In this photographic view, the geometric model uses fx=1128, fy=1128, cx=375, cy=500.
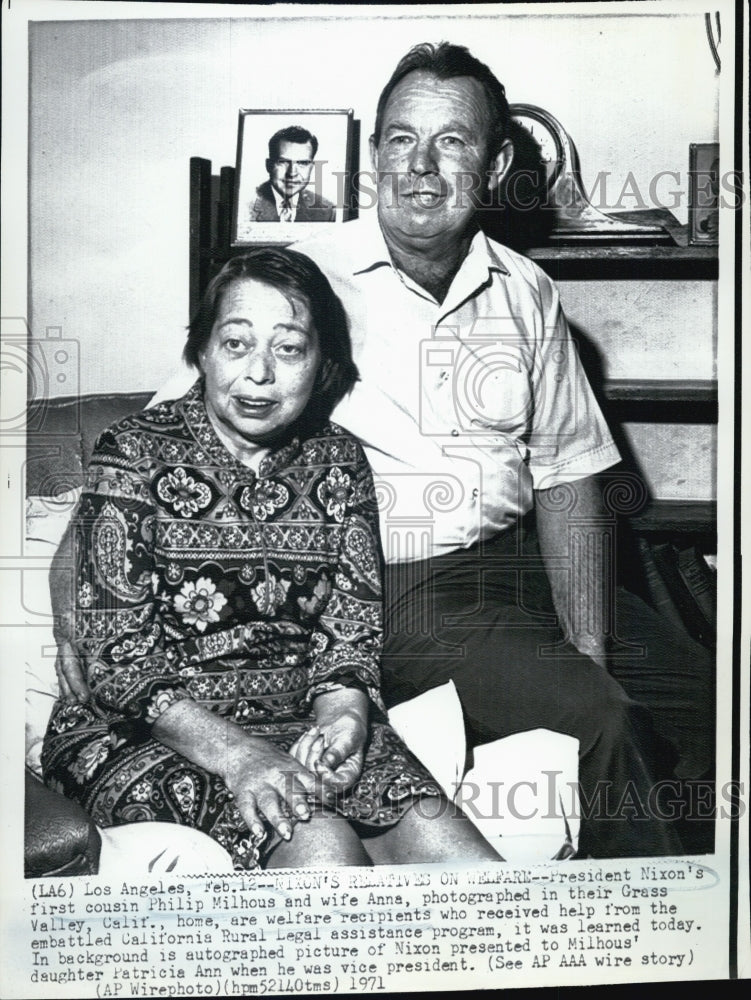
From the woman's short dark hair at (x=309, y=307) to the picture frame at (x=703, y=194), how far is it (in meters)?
1.01

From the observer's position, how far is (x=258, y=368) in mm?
2973

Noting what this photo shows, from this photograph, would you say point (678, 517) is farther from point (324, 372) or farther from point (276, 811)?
point (276, 811)

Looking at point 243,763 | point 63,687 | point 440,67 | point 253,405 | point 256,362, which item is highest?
point 440,67

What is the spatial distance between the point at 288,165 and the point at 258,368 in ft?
1.85

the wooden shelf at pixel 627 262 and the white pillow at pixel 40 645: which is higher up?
the wooden shelf at pixel 627 262

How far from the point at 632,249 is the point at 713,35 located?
25.2 inches

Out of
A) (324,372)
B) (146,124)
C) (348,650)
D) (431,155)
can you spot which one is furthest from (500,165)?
(348,650)

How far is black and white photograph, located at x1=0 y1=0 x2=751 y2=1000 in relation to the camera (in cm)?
295

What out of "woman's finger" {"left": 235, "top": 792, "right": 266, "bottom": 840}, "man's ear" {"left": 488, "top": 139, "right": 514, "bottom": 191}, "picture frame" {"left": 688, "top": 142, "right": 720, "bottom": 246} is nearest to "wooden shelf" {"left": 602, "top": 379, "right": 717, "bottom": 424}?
"picture frame" {"left": 688, "top": 142, "right": 720, "bottom": 246}

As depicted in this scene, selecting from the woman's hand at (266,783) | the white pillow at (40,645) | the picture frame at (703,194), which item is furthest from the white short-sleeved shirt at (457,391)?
the white pillow at (40,645)

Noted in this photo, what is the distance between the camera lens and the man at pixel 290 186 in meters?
3.03

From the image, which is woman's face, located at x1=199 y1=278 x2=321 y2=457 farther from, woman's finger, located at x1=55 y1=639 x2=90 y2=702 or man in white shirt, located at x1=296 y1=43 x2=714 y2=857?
woman's finger, located at x1=55 y1=639 x2=90 y2=702

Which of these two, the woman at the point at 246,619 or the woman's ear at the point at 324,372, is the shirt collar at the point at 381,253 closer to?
the woman at the point at 246,619

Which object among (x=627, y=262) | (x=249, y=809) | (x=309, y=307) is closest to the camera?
(x=249, y=809)
